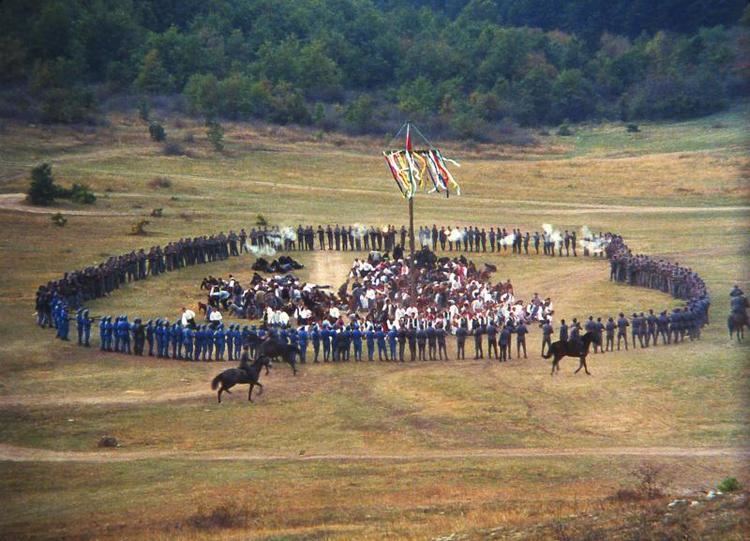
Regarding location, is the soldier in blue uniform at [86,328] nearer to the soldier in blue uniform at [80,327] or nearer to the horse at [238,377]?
the soldier in blue uniform at [80,327]

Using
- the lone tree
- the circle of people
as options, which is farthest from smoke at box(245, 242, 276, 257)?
the lone tree

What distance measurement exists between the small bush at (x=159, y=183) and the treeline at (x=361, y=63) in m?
14.7

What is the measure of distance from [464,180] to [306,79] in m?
28.1

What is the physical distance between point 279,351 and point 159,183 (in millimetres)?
40264

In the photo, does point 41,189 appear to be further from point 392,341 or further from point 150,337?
point 392,341

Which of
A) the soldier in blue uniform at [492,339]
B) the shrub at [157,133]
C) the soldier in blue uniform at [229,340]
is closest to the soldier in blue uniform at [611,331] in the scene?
the soldier in blue uniform at [492,339]

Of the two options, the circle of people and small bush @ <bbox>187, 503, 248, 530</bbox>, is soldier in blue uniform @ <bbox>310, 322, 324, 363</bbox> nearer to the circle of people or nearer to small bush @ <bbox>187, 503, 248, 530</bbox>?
the circle of people

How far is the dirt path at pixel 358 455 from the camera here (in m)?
28.3

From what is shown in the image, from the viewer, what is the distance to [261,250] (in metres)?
59.8

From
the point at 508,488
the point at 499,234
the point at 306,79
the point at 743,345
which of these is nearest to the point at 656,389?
the point at 743,345

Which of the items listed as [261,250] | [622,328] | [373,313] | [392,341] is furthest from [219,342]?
[261,250]

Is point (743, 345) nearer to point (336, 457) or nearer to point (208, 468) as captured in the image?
point (336, 457)

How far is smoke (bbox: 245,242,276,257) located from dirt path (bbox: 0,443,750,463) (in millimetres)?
30248

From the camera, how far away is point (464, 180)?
84125 millimetres
